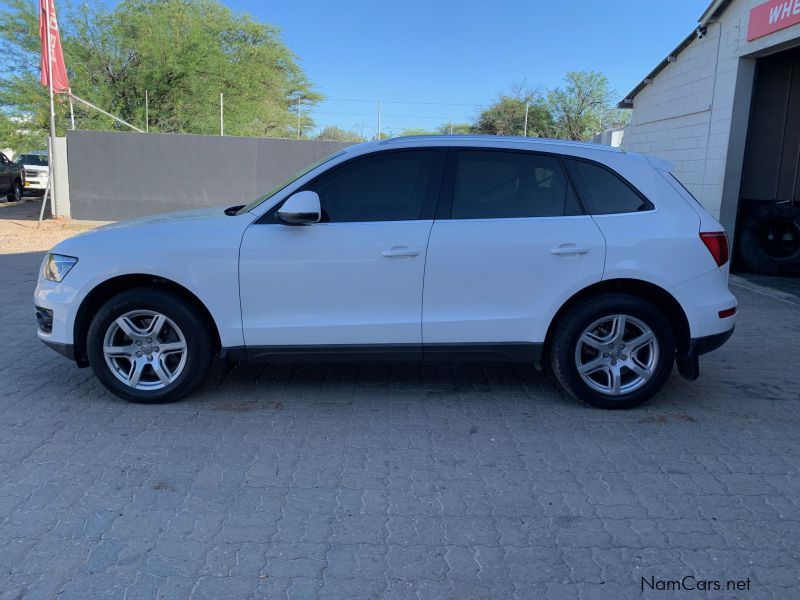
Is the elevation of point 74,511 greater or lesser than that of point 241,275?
lesser


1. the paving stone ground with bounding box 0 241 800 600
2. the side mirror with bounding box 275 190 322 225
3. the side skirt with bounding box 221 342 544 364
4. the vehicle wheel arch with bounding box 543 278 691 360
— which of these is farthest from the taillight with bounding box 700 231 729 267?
the side mirror with bounding box 275 190 322 225

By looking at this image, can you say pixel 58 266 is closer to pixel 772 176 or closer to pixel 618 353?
pixel 618 353

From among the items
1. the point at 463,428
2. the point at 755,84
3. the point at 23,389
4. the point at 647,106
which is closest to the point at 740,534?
the point at 463,428

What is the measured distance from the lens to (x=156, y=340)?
183 inches

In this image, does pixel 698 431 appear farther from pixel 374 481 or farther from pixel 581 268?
pixel 374 481

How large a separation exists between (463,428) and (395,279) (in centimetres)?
107

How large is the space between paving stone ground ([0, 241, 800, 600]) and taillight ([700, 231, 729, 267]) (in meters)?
1.09

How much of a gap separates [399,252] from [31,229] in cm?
1389

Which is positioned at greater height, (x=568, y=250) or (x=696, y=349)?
(x=568, y=250)

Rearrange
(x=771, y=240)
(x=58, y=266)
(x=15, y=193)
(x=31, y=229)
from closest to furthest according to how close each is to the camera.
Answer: (x=58, y=266) < (x=771, y=240) < (x=31, y=229) < (x=15, y=193)

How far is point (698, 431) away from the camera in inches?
177

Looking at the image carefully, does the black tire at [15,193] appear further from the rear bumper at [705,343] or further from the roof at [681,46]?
the rear bumper at [705,343]

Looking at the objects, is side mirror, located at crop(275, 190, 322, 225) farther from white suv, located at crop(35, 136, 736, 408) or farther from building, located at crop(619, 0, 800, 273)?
building, located at crop(619, 0, 800, 273)

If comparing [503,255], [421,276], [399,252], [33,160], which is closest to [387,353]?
[421,276]
